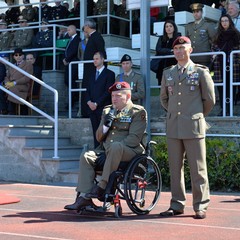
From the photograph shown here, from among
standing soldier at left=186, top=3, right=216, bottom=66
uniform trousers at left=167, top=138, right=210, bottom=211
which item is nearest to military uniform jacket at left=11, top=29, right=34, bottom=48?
standing soldier at left=186, top=3, right=216, bottom=66

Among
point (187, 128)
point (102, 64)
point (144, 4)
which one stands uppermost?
point (144, 4)

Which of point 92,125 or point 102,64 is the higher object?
point 102,64

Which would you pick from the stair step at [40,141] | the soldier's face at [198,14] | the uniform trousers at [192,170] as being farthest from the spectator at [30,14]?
the uniform trousers at [192,170]

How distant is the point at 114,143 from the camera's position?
7707 millimetres

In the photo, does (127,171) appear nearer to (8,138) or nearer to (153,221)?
(153,221)

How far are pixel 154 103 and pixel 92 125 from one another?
6.45ft

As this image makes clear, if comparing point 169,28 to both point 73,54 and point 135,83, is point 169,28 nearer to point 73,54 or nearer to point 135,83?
point 135,83

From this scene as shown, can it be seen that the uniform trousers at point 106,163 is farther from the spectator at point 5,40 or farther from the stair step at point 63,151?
the spectator at point 5,40

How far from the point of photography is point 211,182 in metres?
10.3

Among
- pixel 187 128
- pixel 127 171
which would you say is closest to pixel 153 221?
pixel 127 171

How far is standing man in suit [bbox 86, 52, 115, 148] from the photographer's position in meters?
11.2

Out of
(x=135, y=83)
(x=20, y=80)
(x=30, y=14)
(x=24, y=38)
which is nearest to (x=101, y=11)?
(x=24, y=38)

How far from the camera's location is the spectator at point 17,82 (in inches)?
508

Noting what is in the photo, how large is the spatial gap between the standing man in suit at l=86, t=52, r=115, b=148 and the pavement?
8.08 ft
